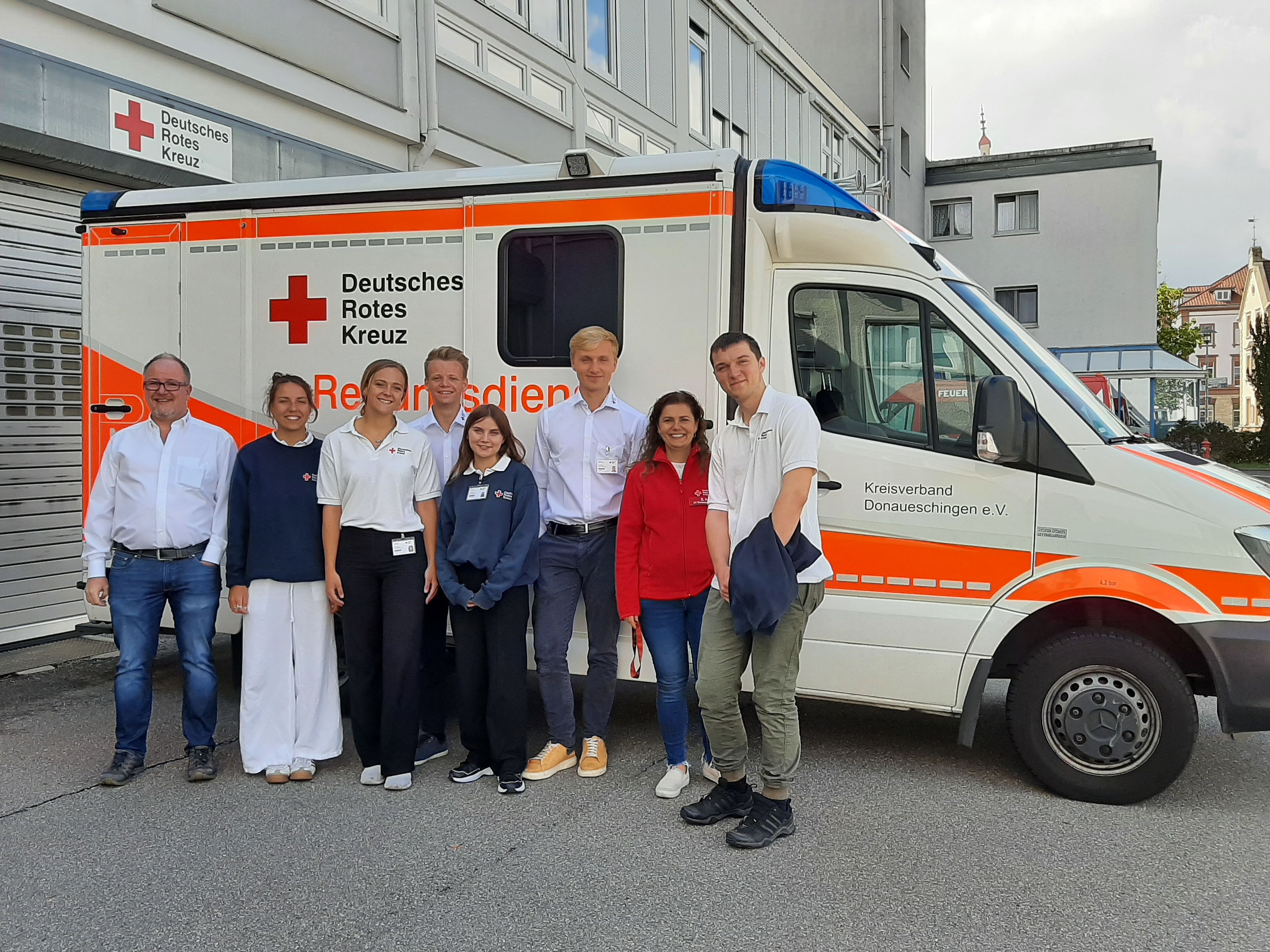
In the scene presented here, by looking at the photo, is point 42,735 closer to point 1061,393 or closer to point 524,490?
point 524,490

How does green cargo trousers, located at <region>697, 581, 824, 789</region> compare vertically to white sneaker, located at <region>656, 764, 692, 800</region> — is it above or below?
above

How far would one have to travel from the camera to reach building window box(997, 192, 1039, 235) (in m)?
36.5

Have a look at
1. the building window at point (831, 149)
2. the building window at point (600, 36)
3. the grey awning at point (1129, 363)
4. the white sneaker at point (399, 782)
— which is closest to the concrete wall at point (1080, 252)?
the grey awning at point (1129, 363)

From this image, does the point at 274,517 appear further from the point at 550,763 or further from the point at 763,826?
the point at 763,826

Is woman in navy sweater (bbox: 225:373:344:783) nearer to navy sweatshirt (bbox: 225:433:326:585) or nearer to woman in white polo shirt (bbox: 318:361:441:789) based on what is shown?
navy sweatshirt (bbox: 225:433:326:585)

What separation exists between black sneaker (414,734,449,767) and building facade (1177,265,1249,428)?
327 feet

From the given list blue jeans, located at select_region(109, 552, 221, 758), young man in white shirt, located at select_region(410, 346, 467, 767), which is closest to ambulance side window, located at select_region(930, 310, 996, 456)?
young man in white shirt, located at select_region(410, 346, 467, 767)

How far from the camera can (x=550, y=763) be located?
5086 millimetres

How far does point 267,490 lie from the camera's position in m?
4.97

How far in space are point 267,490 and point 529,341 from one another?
4.80 feet

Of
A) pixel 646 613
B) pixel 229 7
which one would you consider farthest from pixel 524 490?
pixel 229 7

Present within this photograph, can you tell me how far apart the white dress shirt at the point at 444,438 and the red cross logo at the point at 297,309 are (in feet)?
3.06

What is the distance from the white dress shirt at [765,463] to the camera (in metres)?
4.04

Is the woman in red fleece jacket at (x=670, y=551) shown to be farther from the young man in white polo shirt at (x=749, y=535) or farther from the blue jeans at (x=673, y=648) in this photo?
the young man in white polo shirt at (x=749, y=535)
